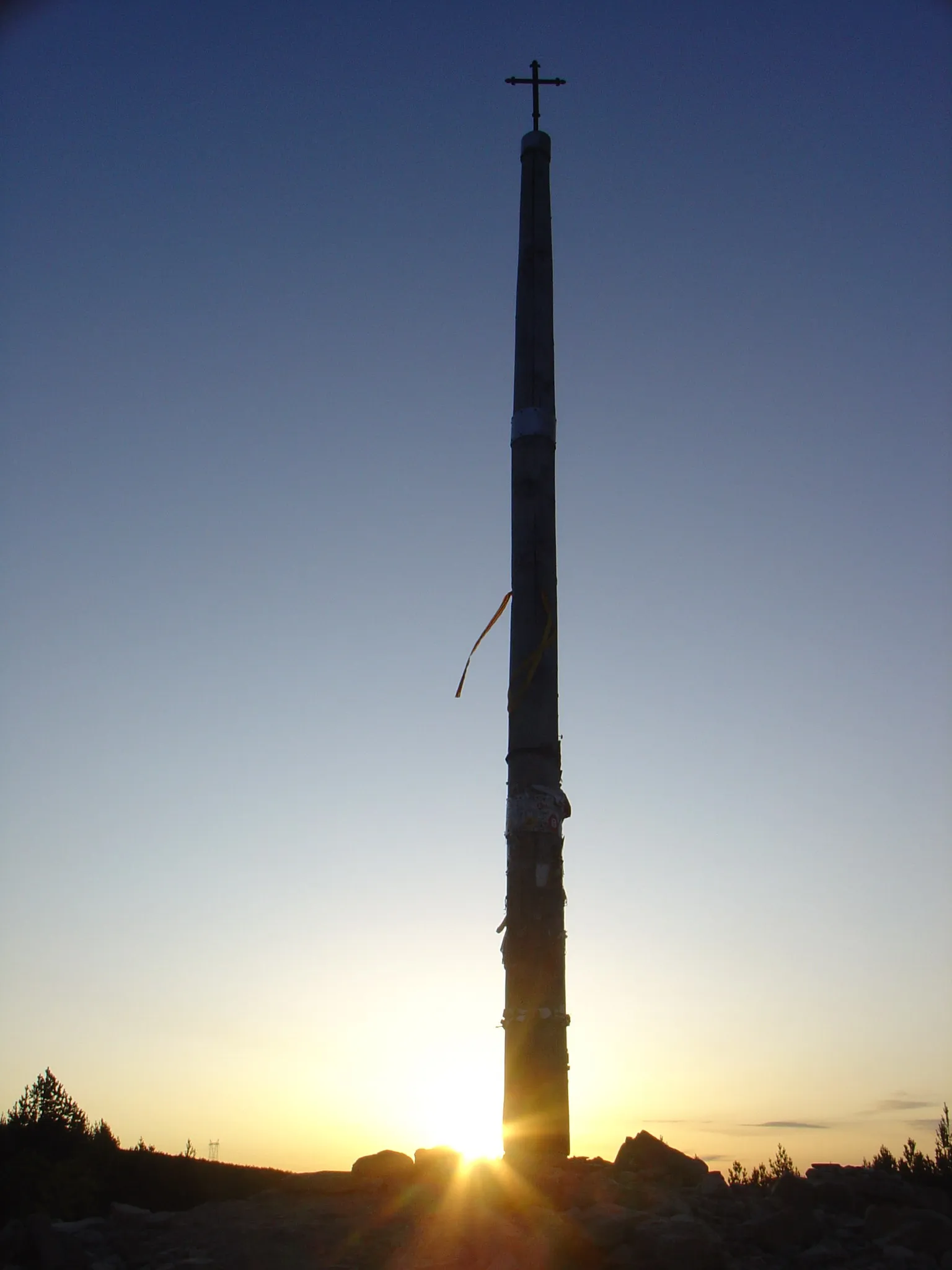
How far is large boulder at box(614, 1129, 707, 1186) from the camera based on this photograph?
29.8 feet

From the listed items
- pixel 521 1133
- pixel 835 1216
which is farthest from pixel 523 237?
pixel 835 1216

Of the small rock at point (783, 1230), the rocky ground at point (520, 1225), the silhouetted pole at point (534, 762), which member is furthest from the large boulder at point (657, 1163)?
the small rock at point (783, 1230)

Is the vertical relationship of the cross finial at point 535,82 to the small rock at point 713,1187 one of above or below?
above

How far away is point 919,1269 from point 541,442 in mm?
7603

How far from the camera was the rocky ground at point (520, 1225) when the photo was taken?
23.2 feet

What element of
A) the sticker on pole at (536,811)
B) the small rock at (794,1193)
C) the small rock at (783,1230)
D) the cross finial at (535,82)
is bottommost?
the small rock at (783,1230)

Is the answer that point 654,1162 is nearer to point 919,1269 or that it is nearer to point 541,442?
point 919,1269

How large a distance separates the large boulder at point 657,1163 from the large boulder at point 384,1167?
1.65 metres

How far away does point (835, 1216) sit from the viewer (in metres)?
8.13

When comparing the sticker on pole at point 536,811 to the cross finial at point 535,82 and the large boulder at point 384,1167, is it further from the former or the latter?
the cross finial at point 535,82

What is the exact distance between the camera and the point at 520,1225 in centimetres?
739

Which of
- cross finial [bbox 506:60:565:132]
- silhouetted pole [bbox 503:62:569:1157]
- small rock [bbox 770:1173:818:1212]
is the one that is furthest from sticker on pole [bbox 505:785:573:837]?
cross finial [bbox 506:60:565:132]

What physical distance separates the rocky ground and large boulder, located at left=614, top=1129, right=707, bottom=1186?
3 centimetres

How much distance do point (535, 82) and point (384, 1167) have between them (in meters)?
11.3
